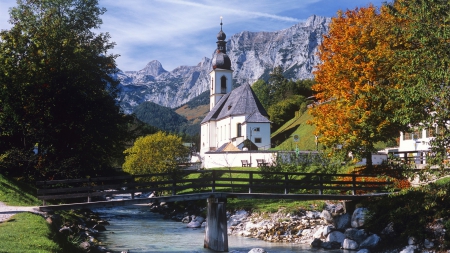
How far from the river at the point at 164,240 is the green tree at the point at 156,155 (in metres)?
20.5

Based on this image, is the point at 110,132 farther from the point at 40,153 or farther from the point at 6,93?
the point at 6,93

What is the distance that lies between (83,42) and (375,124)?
74.0 ft

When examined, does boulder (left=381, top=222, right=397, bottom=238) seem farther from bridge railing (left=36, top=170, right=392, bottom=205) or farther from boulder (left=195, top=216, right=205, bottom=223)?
boulder (left=195, top=216, right=205, bottom=223)

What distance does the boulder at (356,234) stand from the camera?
2409 centimetres

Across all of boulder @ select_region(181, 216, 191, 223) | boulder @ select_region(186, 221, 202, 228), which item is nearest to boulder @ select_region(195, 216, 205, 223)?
boulder @ select_region(186, 221, 202, 228)

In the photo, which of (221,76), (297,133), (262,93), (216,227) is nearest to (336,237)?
(216,227)

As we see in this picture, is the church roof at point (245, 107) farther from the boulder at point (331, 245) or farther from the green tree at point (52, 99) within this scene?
the boulder at point (331, 245)

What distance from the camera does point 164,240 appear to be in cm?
2744

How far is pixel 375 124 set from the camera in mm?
27797

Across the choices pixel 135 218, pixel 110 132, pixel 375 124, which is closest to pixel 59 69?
pixel 110 132

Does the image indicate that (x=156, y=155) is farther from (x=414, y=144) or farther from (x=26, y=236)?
(x=26, y=236)

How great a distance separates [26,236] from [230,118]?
236 ft

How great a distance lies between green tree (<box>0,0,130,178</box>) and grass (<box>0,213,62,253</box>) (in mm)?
10869

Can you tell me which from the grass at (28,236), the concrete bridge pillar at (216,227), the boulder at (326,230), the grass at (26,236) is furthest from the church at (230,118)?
the grass at (26,236)
